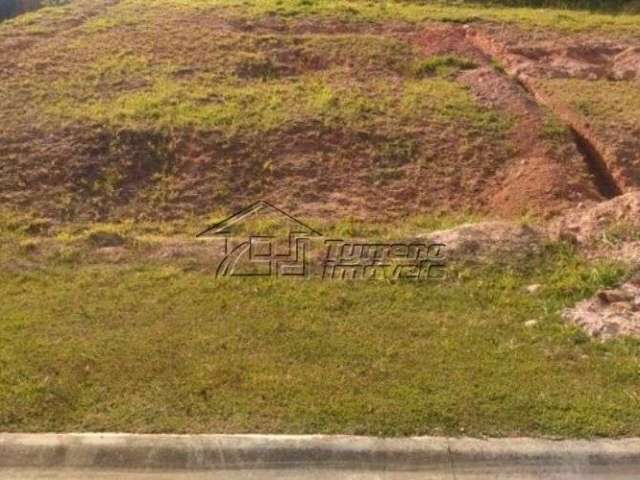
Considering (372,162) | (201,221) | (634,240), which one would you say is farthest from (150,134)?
(634,240)

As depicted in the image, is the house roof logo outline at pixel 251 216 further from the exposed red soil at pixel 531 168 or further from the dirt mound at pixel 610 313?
the dirt mound at pixel 610 313

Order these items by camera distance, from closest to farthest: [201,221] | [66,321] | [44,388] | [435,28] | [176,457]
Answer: [176,457] < [44,388] < [66,321] < [201,221] < [435,28]

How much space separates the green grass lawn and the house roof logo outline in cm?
71

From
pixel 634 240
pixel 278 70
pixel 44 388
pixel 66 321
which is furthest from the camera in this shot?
pixel 278 70

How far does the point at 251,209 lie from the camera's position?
6277mm

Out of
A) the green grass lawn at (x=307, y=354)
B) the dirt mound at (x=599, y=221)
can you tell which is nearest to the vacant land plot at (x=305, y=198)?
the green grass lawn at (x=307, y=354)

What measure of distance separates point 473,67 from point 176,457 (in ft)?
20.9

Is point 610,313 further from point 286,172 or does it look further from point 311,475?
point 286,172

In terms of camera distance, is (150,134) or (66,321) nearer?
(66,321)

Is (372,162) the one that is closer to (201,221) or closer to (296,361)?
(201,221)

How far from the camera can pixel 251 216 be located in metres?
6.16

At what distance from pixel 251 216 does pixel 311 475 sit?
3066 mm

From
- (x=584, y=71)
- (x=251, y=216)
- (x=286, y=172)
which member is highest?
(x=584, y=71)

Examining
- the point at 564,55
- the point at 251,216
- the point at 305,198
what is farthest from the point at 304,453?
the point at 564,55
